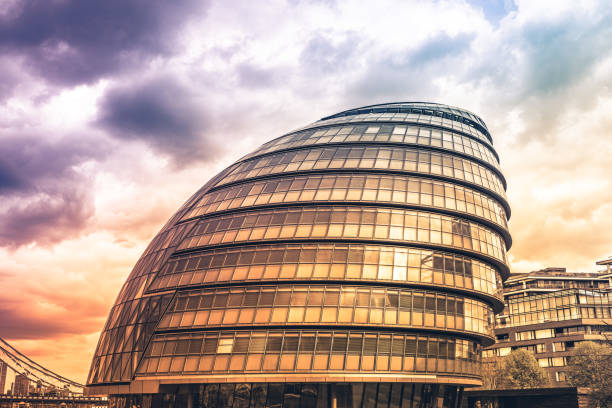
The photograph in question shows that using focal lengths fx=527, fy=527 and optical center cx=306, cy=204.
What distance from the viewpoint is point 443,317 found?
45.2m

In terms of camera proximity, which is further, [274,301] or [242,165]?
[242,165]

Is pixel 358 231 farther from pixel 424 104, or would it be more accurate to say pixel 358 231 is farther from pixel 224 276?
pixel 424 104

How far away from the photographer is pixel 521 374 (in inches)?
3147

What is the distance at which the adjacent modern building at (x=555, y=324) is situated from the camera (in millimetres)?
105375

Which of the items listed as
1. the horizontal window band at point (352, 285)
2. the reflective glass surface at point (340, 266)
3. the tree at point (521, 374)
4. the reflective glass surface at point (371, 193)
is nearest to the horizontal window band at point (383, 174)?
the reflective glass surface at point (371, 193)

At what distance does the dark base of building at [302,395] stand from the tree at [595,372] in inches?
523

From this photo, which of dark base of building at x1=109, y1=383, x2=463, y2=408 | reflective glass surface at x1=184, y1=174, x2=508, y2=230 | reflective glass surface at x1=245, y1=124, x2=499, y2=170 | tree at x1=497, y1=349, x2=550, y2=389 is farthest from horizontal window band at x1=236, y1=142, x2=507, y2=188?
tree at x1=497, y1=349, x2=550, y2=389

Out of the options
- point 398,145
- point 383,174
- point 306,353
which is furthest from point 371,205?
point 306,353

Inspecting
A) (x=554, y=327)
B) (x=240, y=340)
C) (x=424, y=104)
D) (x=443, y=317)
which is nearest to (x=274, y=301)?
(x=240, y=340)

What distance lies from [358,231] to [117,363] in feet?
84.7

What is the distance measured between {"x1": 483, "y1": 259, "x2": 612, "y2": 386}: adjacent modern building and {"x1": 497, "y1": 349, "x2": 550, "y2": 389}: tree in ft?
80.2

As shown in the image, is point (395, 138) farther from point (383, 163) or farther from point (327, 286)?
point (327, 286)

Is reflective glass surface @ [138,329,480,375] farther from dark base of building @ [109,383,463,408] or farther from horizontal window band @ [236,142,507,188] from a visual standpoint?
horizontal window band @ [236,142,507,188]

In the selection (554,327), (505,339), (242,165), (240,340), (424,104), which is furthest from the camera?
(505,339)
